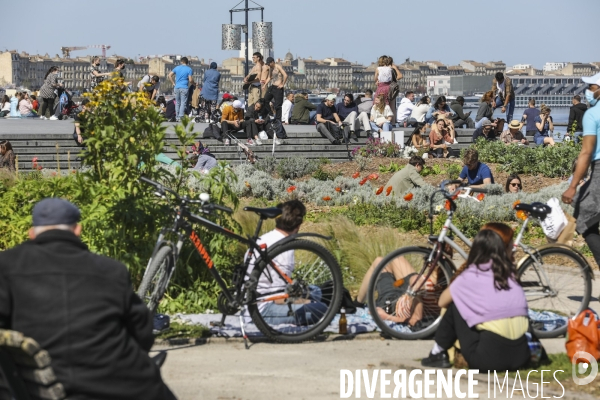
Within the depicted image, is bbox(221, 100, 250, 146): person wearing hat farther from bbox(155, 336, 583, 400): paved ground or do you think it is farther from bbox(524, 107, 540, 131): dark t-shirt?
bbox(155, 336, 583, 400): paved ground

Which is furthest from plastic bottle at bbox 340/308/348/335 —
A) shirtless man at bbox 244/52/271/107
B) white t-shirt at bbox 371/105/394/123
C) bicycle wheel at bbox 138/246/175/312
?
shirtless man at bbox 244/52/271/107

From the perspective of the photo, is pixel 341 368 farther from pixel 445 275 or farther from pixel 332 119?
pixel 332 119

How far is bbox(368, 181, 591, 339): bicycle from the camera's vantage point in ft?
22.8

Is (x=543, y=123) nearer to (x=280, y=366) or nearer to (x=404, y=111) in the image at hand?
(x=404, y=111)

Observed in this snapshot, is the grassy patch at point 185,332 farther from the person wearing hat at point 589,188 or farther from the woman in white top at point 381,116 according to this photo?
the woman in white top at point 381,116

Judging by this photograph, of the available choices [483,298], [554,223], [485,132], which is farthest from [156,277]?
[485,132]

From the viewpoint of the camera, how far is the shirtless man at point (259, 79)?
71.2 feet

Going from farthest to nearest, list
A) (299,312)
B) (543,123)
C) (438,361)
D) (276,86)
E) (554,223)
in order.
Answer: (543,123)
(276,86)
(554,223)
(299,312)
(438,361)

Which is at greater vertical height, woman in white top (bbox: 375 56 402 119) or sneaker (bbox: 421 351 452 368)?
woman in white top (bbox: 375 56 402 119)

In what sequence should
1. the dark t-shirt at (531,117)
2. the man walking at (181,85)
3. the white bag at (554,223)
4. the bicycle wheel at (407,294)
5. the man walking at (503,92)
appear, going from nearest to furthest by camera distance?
the bicycle wheel at (407,294) < the white bag at (554,223) < the man walking at (503,92) < the dark t-shirt at (531,117) < the man walking at (181,85)

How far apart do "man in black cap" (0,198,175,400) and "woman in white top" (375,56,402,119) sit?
55.8ft

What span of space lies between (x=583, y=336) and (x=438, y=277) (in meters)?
1.17

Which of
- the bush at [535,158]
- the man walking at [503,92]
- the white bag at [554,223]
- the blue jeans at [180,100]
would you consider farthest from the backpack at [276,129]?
the white bag at [554,223]

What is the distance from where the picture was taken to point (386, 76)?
20891 mm
